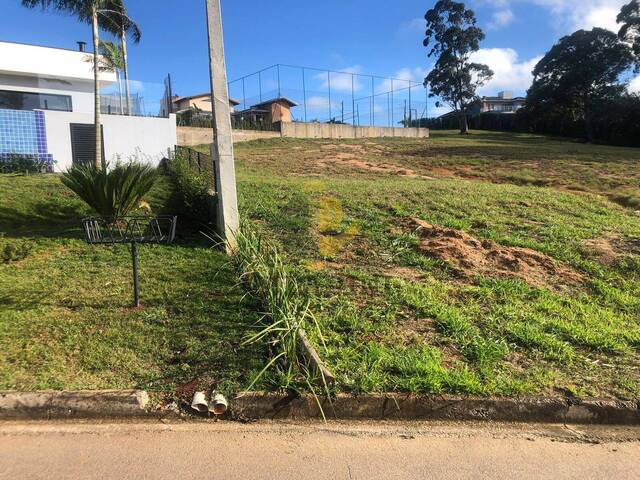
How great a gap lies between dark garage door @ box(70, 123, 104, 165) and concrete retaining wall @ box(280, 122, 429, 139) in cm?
1369

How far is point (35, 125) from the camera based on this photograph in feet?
64.0

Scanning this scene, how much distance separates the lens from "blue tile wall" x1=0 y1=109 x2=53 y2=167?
19.1 meters

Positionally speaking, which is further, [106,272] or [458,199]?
[458,199]

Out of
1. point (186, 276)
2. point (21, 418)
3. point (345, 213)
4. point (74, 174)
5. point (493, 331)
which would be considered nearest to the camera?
point (21, 418)

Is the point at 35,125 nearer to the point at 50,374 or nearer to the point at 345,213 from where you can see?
the point at 345,213

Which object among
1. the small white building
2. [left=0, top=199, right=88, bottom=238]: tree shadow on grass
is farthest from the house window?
[left=0, top=199, right=88, bottom=238]: tree shadow on grass

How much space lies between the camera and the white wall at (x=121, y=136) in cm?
1997

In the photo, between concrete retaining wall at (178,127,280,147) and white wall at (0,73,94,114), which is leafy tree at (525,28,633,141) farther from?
white wall at (0,73,94,114)

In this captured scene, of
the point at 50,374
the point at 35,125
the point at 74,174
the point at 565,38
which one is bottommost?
the point at 50,374

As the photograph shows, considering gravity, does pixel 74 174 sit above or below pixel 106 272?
above

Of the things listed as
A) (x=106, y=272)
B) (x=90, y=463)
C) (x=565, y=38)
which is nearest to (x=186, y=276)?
(x=106, y=272)

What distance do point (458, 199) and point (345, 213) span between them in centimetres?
264

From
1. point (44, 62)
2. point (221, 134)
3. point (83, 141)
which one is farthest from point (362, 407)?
point (44, 62)

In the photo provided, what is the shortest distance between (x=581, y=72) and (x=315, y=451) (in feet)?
146
